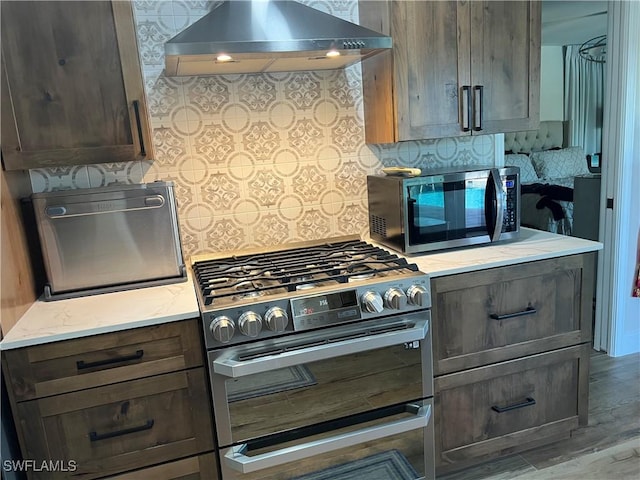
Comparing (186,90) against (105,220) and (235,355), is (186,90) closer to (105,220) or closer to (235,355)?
(105,220)

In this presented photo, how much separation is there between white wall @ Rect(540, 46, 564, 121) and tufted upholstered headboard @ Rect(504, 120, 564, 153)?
0.17m

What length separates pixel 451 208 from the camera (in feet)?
6.80

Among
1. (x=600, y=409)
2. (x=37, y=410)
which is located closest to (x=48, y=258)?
(x=37, y=410)

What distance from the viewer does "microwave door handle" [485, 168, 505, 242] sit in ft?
6.75

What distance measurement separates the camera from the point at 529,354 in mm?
2012

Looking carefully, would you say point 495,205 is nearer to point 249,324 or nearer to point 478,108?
point 478,108

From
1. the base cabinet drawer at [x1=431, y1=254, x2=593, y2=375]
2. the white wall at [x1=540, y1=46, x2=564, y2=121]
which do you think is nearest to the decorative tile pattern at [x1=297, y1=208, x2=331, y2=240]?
the base cabinet drawer at [x1=431, y1=254, x2=593, y2=375]

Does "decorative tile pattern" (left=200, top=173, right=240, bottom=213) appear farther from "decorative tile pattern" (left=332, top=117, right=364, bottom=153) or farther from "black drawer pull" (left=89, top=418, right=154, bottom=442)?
"black drawer pull" (left=89, top=418, right=154, bottom=442)

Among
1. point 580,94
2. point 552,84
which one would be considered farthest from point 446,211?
point 580,94

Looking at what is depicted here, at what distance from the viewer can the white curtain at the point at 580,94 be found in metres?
Answer: 6.90

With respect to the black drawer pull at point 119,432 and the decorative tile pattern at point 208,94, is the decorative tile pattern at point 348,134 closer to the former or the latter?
the decorative tile pattern at point 208,94

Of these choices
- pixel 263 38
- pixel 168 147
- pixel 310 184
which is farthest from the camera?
pixel 310 184

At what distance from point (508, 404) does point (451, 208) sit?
2.83ft

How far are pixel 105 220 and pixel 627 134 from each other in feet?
8.97
